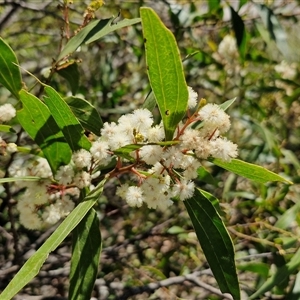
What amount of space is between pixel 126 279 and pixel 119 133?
5.20 ft

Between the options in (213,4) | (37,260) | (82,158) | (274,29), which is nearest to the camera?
(37,260)

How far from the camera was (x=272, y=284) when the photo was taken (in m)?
1.64

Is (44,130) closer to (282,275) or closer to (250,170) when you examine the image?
(250,170)

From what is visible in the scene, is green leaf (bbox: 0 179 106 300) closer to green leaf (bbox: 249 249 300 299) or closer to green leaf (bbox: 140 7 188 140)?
green leaf (bbox: 140 7 188 140)

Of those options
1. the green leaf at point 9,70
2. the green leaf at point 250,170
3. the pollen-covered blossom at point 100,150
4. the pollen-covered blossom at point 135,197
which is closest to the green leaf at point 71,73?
the green leaf at point 9,70

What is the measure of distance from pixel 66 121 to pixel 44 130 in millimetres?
101

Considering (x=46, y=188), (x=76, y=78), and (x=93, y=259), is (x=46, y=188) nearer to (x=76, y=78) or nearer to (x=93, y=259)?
(x=93, y=259)

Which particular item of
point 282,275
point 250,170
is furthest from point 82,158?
A: point 282,275

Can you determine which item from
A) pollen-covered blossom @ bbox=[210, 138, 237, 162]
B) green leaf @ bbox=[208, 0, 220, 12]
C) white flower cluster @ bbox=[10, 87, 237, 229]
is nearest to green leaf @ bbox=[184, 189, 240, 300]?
white flower cluster @ bbox=[10, 87, 237, 229]

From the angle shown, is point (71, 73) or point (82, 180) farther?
point (71, 73)

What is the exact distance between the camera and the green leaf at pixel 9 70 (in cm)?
129

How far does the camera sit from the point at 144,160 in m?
1.10

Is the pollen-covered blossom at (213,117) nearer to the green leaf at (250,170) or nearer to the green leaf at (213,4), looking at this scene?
the green leaf at (250,170)

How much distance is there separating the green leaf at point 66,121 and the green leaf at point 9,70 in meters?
0.20
